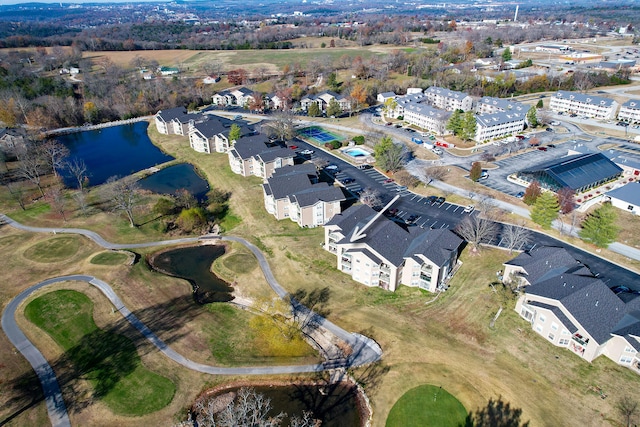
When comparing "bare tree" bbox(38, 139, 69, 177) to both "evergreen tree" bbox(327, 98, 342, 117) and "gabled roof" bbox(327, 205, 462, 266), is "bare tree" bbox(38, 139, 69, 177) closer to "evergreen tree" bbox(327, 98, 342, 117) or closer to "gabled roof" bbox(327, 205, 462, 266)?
"gabled roof" bbox(327, 205, 462, 266)

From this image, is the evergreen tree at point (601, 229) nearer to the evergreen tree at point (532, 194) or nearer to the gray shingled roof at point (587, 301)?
the evergreen tree at point (532, 194)

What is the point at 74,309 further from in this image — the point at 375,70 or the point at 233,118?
the point at 375,70

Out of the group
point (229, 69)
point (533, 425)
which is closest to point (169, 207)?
point (533, 425)

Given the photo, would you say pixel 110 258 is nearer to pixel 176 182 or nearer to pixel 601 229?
pixel 176 182

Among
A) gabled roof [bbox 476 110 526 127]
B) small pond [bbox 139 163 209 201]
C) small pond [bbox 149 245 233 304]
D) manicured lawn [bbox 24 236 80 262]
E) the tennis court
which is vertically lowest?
small pond [bbox 149 245 233 304]

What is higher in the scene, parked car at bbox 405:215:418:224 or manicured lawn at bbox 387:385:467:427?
parked car at bbox 405:215:418:224

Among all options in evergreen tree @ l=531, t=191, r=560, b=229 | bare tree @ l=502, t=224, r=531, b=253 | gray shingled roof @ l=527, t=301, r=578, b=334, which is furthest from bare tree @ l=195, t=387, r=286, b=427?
evergreen tree @ l=531, t=191, r=560, b=229

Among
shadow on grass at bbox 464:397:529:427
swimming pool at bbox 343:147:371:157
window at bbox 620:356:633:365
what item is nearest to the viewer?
shadow on grass at bbox 464:397:529:427
